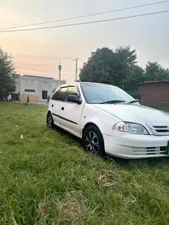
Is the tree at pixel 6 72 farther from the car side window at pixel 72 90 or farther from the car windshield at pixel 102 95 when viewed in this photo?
the car windshield at pixel 102 95

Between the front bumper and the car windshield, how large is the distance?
3.67ft

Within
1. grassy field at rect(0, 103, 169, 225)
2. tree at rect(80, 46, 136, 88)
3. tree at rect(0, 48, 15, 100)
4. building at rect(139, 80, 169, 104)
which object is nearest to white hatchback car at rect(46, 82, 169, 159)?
grassy field at rect(0, 103, 169, 225)

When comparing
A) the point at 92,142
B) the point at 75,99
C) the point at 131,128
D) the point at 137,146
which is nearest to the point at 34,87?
the point at 75,99

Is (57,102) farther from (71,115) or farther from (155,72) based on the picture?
(155,72)

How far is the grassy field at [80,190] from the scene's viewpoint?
168 cm

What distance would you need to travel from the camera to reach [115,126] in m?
2.88

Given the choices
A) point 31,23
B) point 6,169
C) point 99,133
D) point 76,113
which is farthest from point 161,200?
point 31,23

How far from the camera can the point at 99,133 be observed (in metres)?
3.13

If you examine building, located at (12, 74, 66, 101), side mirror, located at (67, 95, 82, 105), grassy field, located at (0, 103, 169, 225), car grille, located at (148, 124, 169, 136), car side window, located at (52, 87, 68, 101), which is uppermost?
building, located at (12, 74, 66, 101)

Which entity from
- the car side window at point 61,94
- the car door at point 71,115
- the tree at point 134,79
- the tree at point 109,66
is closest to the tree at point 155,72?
the tree at point 134,79

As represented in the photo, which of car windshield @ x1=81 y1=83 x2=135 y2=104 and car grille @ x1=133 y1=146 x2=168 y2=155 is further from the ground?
car windshield @ x1=81 y1=83 x2=135 y2=104

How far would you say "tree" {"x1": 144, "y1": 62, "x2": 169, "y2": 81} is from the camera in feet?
86.2

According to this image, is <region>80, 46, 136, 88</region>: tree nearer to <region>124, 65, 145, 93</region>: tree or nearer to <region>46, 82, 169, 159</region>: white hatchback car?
<region>124, 65, 145, 93</region>: tree

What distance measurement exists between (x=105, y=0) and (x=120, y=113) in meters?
9.22
